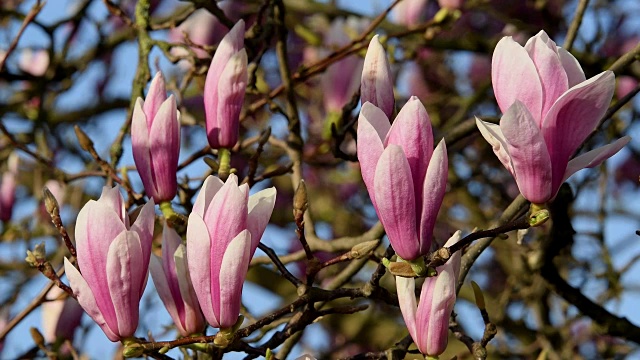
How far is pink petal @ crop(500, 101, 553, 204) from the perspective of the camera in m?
0.97

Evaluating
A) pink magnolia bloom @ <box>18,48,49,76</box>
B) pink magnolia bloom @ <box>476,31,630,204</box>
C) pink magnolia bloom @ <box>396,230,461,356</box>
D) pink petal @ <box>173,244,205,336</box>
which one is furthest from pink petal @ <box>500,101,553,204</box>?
pink magnolia bloom @ <box>18,48,49,76</box>

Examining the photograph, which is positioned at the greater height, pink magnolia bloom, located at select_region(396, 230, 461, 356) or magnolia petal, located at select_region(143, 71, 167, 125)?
magnolia petal, located at select_region(143, 71, 167, 125)

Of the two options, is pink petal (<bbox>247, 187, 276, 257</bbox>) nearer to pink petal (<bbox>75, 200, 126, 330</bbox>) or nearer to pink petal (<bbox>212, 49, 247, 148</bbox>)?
pink petal (<bbox>75, 200, 126, 330</bbox>)

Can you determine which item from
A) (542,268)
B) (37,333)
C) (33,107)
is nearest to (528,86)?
(542,268)

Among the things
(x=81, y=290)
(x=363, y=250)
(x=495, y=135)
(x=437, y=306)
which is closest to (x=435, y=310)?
(x=437, y=306)

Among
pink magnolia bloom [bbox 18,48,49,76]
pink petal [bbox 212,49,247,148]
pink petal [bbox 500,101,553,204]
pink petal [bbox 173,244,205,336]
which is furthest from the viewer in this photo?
pink magnolia bloom [bbox 18,48,49,76]

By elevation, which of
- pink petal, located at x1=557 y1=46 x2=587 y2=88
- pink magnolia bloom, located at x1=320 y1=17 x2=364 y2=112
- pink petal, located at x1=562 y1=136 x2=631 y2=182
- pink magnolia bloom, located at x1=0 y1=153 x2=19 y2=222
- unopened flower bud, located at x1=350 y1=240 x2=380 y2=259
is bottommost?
pink petal, located at x1=562 y1=136 x2=631 y2=182

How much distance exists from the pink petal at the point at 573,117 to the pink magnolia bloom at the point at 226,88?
481 mm

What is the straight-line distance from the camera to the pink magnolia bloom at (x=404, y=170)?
989 mm

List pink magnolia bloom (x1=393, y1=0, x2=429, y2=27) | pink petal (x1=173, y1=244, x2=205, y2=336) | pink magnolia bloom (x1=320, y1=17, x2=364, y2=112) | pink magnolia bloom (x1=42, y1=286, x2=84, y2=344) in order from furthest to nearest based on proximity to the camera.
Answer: pink magnolia bloom (x1=393, y1=0, x2=429, y2=27) < pink magnolia bloom (x1=320, y1=17, x2=364, y2=112) < pink magnolia bloom (x1=42, y1=286, x2=84, y2=344) < pink petal (x1=173, y1=244, x2=205, y2=336)

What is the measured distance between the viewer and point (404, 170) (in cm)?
99

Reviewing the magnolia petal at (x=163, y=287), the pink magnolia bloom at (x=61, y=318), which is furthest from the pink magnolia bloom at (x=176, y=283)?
the pink magnolia bloom at (x=61, y=318)

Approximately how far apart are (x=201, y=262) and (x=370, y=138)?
0.26m

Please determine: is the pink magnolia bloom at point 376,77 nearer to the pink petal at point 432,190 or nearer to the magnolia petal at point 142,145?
the pink petal at point 432,190
